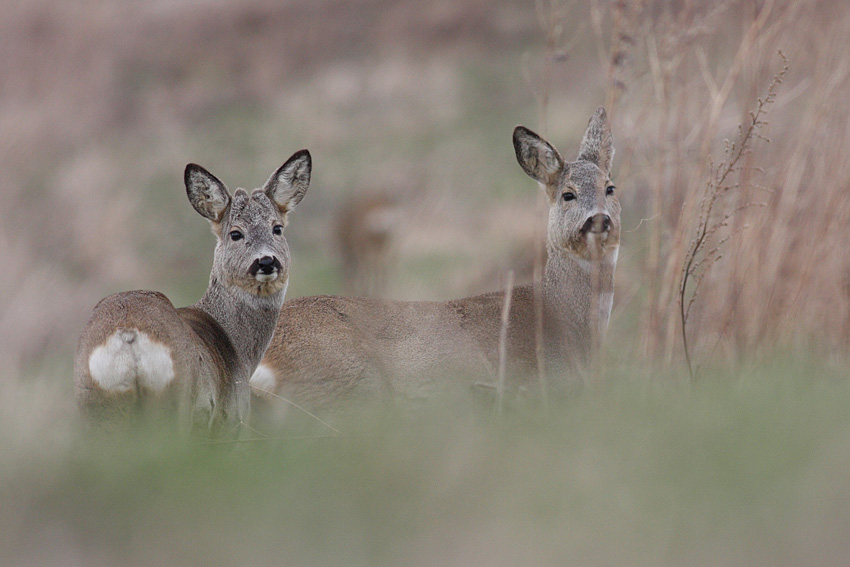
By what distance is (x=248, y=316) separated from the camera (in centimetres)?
673

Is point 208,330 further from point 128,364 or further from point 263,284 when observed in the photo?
point 128,364

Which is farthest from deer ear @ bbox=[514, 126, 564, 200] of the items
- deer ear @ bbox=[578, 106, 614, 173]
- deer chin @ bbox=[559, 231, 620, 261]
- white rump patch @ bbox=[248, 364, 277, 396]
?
white rump patch @ bbox=[248, 364, 277, 396]

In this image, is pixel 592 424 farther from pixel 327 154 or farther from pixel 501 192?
pixel 327 154

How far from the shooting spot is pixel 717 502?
363 cm

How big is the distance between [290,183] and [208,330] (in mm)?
1067

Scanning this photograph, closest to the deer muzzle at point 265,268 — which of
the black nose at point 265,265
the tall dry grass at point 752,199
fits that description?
the black nose at point 265,265

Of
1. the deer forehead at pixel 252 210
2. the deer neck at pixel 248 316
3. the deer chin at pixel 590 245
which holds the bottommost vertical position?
the deer neck at pixel 248 316

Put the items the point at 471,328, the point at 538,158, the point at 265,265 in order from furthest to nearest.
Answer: the point at 538,158 < the point at 471,328 < the point at 265,265

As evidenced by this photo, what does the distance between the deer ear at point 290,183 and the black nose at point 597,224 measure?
1.51 metres

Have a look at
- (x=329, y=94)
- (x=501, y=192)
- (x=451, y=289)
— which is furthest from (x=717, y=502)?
(x=329, y=94)

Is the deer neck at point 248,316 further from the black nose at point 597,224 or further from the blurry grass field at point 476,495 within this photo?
the blurry grass field at point 476,495

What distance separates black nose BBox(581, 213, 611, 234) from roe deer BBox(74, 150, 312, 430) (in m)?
1.53

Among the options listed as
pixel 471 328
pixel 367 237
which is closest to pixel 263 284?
pixel 471 328

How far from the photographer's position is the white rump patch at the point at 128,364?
17.0 feet
